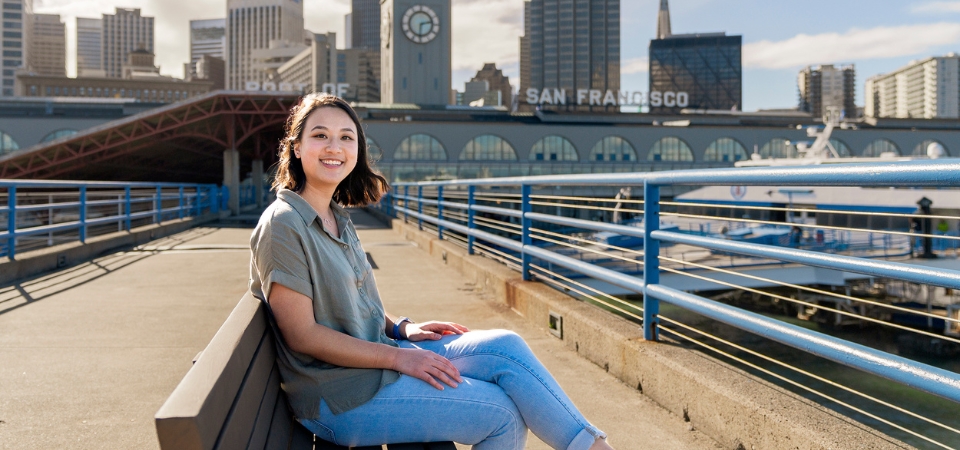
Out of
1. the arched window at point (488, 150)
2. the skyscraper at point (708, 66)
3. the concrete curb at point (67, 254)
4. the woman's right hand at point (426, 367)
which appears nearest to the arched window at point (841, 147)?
the arched window at point (488, 150)

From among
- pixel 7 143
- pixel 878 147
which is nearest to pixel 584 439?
pixel 7 143

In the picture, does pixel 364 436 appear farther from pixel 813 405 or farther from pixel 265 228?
pixel 813 405

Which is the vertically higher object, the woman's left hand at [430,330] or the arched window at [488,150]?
the arched window at [488,150]

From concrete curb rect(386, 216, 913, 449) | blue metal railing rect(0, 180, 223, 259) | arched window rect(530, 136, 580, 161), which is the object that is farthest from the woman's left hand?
arched window rect(530, 136, 580, 161)

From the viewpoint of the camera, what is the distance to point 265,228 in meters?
2.27

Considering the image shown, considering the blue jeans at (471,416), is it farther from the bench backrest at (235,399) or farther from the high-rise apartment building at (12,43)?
the high-rise apartment building at (12,43)

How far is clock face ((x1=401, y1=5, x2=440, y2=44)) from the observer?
84.7 m

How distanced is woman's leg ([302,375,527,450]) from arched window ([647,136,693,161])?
234 ft

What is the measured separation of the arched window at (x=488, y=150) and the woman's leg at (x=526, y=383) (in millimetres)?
64027

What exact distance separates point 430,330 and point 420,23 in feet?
284

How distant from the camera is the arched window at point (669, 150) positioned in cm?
7150

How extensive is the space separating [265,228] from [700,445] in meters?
2.15

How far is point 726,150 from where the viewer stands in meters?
72.9

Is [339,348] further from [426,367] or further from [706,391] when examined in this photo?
[706,391]
